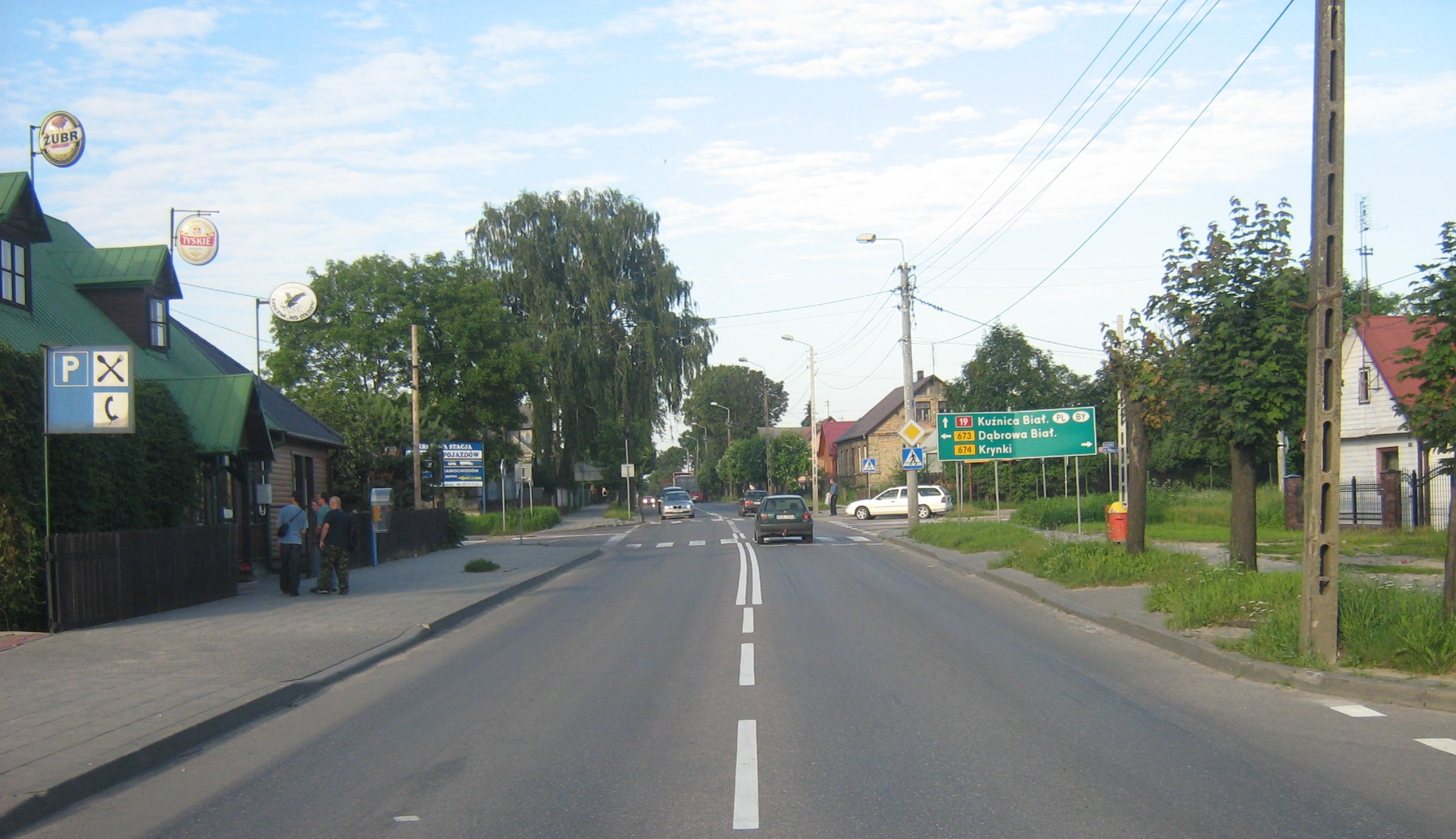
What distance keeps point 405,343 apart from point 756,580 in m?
28.8

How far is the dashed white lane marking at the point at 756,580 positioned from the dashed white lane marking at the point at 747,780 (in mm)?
8067

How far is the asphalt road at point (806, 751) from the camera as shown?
543cm

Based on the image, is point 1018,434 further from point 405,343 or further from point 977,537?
point 405,343

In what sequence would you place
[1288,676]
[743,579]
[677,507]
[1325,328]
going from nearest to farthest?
[1288,676] → [1325,328] → [743,579] → [677,507]

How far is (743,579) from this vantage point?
1981 centimetres

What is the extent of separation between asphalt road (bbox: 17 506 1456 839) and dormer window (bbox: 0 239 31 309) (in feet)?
32.7

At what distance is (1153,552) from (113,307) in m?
19.0

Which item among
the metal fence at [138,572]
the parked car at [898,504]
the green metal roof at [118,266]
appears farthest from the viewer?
the parked car at [898,504]

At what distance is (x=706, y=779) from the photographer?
618 centimetres

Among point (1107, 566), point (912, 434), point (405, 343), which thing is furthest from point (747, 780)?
point (405, 343)

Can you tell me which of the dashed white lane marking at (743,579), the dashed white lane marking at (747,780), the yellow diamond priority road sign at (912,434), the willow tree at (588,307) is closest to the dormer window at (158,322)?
the dashed white lane marking at (743,579)

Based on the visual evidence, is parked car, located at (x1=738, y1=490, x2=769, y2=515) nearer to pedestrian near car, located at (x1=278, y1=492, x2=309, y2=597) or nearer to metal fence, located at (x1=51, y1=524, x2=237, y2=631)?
pedestrian near car, located at (x1=278, y1=492, x2=309, y2=597)

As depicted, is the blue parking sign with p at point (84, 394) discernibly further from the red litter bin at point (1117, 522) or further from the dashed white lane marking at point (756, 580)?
the red litter bin at point (1117, 522)

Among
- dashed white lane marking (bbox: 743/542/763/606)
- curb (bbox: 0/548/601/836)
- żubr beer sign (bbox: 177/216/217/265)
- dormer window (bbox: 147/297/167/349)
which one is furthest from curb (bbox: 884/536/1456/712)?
żubr beer sign (bbox: 177/216/217/265)
